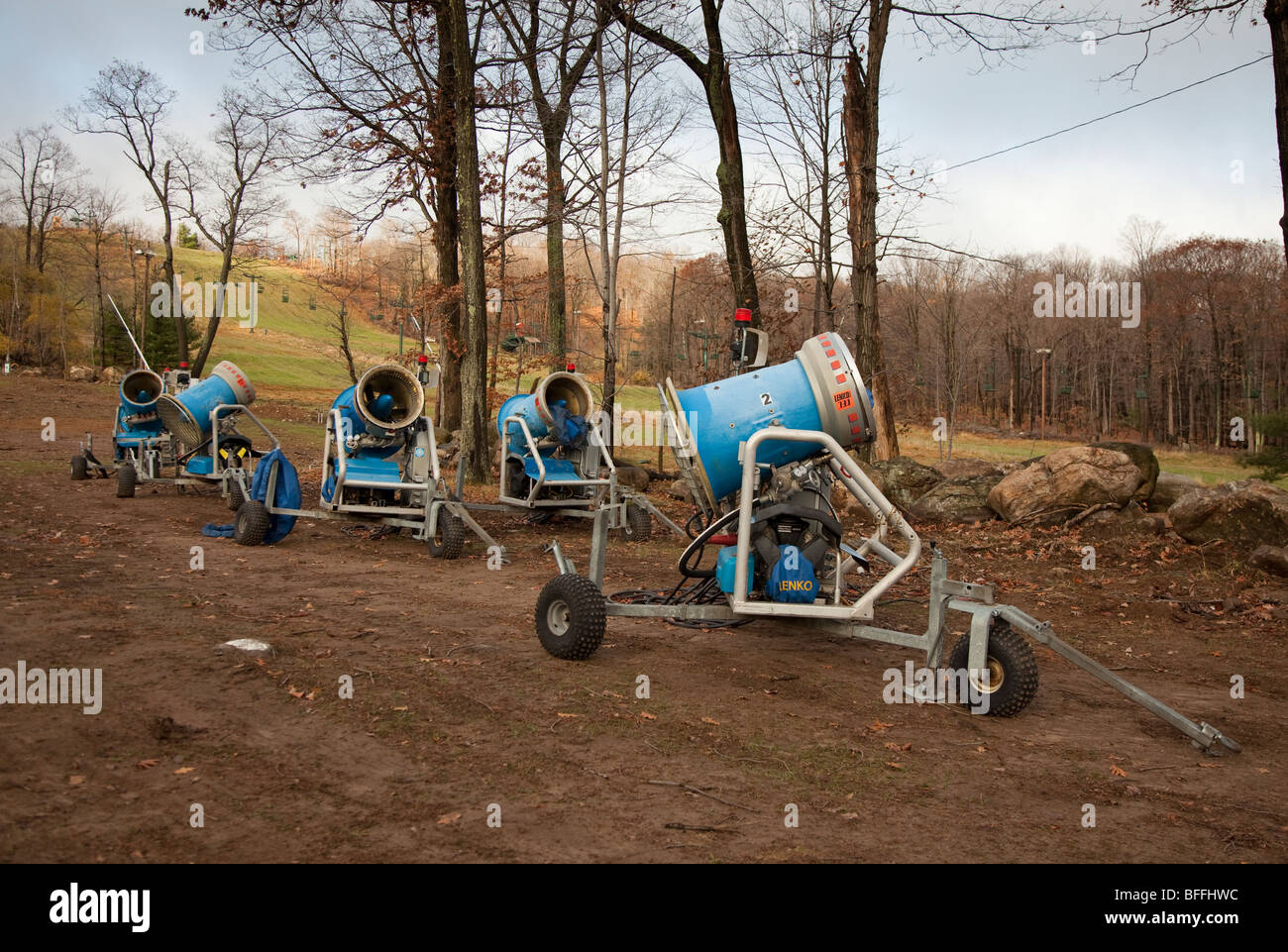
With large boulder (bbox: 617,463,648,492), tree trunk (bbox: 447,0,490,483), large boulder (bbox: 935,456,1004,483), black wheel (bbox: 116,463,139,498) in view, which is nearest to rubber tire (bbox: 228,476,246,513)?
black wheel (bbox: 116,463,139,498)

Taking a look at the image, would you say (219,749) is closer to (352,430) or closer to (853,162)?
(352,430)

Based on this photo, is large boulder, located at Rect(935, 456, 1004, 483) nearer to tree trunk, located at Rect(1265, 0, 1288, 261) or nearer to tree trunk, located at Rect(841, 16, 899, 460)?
tree trunk, located at Rect(841, 16, 899, 460)

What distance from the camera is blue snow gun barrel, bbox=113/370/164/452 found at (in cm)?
1628

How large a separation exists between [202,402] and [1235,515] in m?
15.4

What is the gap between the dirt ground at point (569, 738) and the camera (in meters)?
3.97

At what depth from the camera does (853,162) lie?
1847cm

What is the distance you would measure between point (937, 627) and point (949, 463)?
10.6m

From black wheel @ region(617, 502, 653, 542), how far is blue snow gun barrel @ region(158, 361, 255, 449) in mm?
6770

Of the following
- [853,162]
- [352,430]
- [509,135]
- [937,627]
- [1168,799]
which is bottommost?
[1168,799]

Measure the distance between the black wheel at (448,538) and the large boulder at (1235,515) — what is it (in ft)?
29.7

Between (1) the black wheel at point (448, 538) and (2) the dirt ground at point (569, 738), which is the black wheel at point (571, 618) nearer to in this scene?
(2) the dirt ground at point (569, 738)

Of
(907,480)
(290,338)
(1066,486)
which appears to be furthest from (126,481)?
(290,338)
